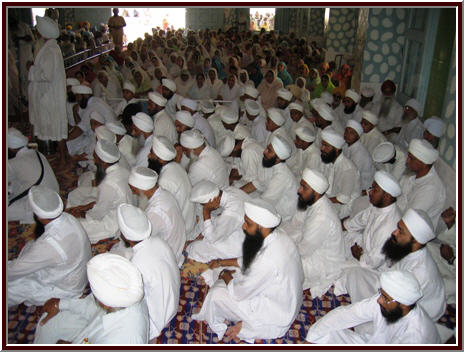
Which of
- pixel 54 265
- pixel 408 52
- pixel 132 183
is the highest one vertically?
pixel 408 52

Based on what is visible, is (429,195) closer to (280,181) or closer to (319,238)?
(319,238)

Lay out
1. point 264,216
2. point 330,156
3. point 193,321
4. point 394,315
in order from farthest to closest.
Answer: point 330,156, point 193,321, point 264,216, point 394,315

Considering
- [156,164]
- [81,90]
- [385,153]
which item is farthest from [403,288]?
[81,90]

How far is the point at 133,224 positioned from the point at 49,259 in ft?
1.98

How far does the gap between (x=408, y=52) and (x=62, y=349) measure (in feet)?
21.8

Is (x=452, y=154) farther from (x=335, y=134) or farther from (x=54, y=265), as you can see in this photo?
(x=54, y=265)

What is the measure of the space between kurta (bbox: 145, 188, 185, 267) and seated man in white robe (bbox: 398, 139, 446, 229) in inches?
78.3

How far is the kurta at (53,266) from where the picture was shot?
8.70 feet

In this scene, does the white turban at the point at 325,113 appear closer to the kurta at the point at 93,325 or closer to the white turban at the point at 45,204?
the white turban at the point at 45,204

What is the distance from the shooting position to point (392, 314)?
7.39ft

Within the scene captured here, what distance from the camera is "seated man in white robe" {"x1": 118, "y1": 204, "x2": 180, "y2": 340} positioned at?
254 centimetres

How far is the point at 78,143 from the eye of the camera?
5.68 metres

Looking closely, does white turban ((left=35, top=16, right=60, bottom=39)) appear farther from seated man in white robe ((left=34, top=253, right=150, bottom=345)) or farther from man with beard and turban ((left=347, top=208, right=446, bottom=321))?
man with beard and turban ((left=347, top=208, right=446, bottom=321))

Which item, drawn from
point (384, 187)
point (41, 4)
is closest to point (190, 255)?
point (384, 187)
